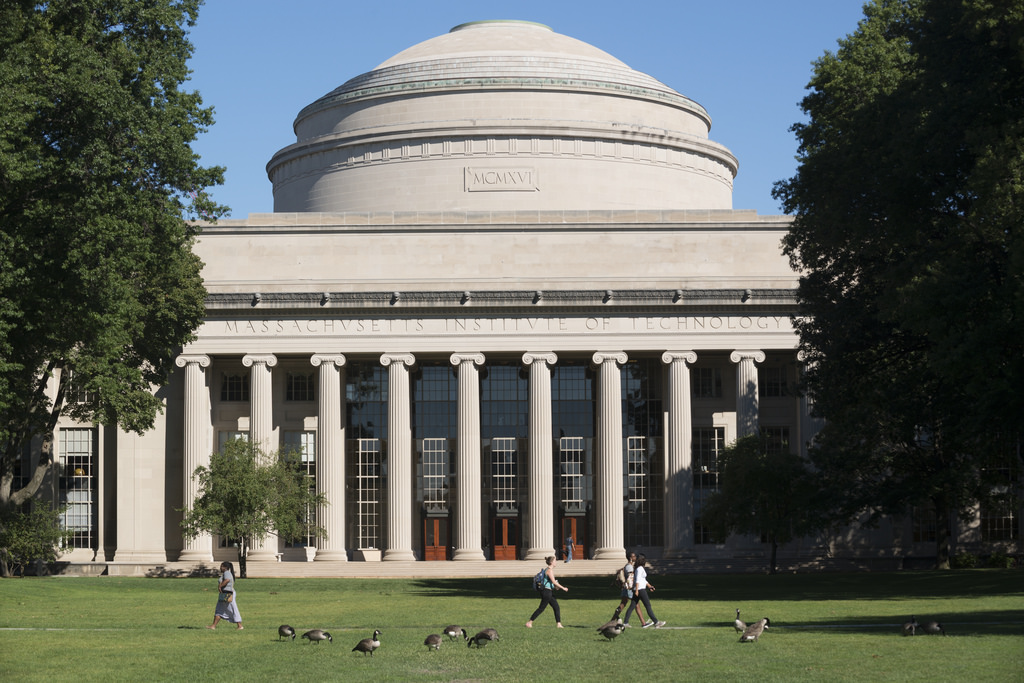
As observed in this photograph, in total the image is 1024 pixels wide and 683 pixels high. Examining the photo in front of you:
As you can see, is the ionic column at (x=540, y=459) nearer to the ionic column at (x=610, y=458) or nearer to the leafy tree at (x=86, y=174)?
the ionic column at (x=610, y=458)

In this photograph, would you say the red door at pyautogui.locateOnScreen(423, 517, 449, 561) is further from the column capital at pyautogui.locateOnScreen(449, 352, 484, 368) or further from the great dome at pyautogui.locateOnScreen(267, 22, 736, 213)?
the great dome at pyautogui.locateOnScreen(267, 22, 736, 213)

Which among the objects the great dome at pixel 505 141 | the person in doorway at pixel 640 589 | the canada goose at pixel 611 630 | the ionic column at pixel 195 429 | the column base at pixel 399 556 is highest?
the great dome at pixel 505 141

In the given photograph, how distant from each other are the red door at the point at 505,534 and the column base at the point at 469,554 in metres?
3.04

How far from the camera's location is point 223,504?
205 feet

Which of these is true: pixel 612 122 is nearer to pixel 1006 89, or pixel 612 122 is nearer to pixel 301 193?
pixel 301 193

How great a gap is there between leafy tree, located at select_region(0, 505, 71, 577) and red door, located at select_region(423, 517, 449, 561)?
17.9 meters

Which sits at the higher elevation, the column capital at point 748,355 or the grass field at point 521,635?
the column capital at point 748,355

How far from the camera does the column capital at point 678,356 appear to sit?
69.6 metres

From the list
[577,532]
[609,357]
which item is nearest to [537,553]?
[577,532]

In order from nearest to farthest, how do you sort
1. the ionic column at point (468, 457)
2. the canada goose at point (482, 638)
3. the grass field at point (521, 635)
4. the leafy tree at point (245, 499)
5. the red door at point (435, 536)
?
1. the grass field at point (521, 635)
2. the canada goose at point (482, 638)
3. the leafy tree at point (245, 499)
4. the ionic column at point (468, 457)
5. the red door at point (435, 536)

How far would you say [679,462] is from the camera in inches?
2724

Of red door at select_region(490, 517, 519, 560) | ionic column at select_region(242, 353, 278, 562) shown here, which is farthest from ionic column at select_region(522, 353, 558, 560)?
ionic column at select_region(242, 353, 278, 562)

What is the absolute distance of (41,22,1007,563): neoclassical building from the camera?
69.5m

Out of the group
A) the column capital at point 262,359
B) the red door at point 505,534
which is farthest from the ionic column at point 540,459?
the column capital at point 262,359
